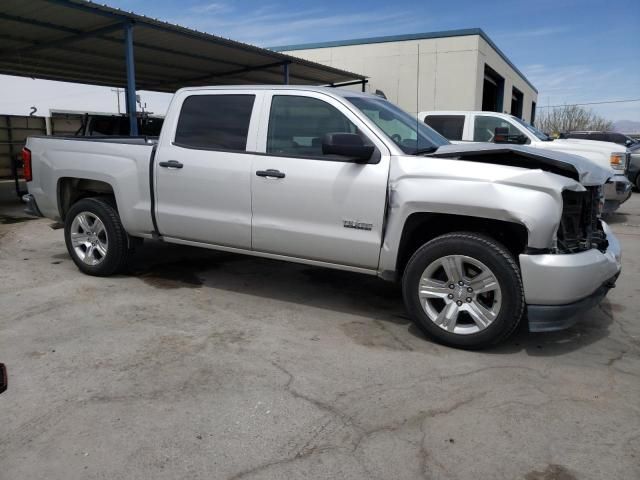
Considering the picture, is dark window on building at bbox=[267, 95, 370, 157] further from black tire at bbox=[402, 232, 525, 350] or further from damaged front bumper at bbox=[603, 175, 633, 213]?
damaged front bumper at bbox=[603, 175, 633, 213]

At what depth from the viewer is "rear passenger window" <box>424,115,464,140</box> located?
10.6 m

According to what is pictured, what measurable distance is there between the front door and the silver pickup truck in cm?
1

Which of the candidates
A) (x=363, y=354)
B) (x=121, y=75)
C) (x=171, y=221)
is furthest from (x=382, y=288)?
(x=121, y=75)

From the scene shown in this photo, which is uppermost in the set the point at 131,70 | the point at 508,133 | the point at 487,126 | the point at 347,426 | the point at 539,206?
the point at 131,70

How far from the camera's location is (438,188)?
3.87 metres

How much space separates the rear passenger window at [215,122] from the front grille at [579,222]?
2.67 m

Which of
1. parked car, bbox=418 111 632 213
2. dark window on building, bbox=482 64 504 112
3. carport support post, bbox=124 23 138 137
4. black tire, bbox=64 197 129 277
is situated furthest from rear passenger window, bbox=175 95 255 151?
dark window on building, bbox=482 64 504 112

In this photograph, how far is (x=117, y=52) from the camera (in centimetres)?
1409

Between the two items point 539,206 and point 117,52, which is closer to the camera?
point 539,206

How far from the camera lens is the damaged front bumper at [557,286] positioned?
356 cm

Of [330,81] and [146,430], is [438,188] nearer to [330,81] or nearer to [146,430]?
[146,430]

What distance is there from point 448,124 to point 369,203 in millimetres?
7190

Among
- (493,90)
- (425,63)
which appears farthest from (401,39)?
(493,90)

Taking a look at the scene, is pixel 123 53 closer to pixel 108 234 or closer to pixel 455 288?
pixel 108 234
